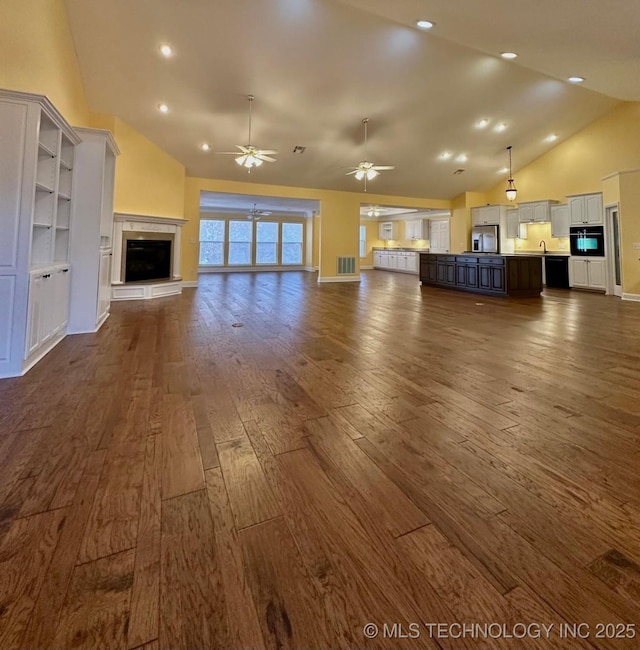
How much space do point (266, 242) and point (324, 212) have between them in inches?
185

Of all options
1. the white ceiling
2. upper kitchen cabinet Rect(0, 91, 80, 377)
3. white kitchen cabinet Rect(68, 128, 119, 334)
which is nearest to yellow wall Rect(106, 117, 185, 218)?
the white ceiling

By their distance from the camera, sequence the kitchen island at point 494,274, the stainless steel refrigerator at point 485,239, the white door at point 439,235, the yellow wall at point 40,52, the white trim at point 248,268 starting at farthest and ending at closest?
the white door at point 439,235
the white trim at point 248,268
the stainless steel refrigerator at point 485,239
the kitchen island at point 494,274
the yellow wall at point 40,52

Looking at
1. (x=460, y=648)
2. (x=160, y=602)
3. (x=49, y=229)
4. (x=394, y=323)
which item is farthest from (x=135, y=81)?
(x=460, y=648)

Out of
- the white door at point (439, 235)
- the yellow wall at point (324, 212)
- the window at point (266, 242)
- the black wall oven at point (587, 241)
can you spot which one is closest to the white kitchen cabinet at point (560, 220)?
the black wall oven at point (587, 241)

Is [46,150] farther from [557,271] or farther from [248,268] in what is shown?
[248,268]

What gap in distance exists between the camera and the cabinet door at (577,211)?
333 inches

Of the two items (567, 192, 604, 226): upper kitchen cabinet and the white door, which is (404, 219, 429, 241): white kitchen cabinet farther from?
(567, 192, 604, 226): upper kitchen cabinet

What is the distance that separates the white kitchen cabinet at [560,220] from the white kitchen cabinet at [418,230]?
560 cm

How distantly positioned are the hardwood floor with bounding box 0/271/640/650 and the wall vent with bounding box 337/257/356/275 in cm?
791

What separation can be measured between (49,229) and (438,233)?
13.5m

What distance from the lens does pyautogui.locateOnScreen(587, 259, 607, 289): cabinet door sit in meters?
8.05

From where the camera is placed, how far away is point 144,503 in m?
1.34

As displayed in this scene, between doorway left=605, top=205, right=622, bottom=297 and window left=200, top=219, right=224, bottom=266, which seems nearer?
doorway left=605, top=205, right=622, bottom=297

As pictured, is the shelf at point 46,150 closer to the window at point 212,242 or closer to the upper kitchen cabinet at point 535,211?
the window at point 212,242
